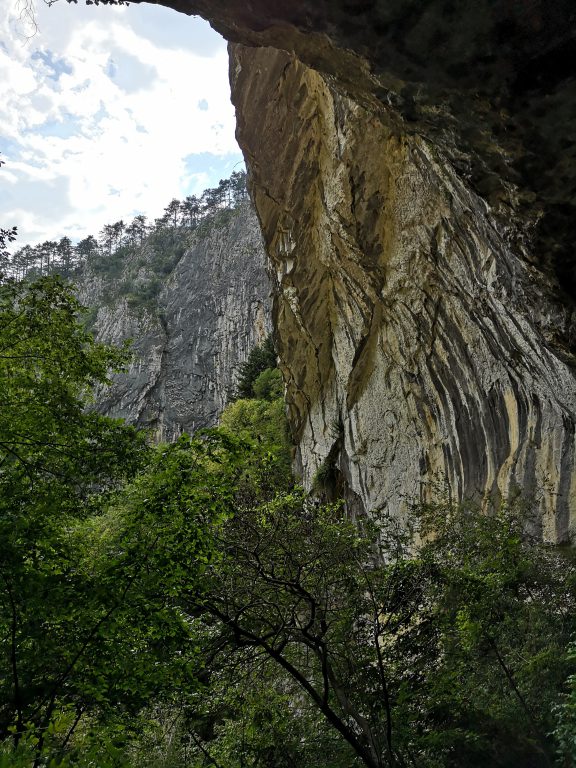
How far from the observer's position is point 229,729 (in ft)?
23.8

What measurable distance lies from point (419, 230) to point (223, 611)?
9.58m

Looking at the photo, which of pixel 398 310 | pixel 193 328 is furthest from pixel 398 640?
pixel 193 328

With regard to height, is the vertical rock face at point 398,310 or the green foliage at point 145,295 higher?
the green foliage at point 145,295

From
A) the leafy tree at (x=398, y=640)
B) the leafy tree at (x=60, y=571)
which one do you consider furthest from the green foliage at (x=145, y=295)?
the leafy tree at (x=60, y=571)

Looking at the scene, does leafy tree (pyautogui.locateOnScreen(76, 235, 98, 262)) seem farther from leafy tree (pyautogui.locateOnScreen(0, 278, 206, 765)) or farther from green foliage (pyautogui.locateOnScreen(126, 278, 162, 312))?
leafy tree (pyautogui.locateOnScreen(0, 278, 206, 765))

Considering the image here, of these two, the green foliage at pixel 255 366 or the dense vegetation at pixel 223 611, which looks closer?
the dense vegetation at pixel 223 611

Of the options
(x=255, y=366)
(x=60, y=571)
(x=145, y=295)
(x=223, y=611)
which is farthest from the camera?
(x=145, y=295)

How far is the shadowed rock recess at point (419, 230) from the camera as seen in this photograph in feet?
13.3

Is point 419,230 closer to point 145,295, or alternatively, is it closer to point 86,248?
point 145,295

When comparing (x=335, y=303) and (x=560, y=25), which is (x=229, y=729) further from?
(x=335, y=303)

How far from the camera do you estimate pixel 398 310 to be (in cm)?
1508

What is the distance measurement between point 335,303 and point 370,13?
16035mm

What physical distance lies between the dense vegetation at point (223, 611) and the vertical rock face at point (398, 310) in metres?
3.31

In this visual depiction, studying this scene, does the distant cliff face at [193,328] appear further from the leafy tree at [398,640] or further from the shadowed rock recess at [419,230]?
the leafy tree at [398,640]
